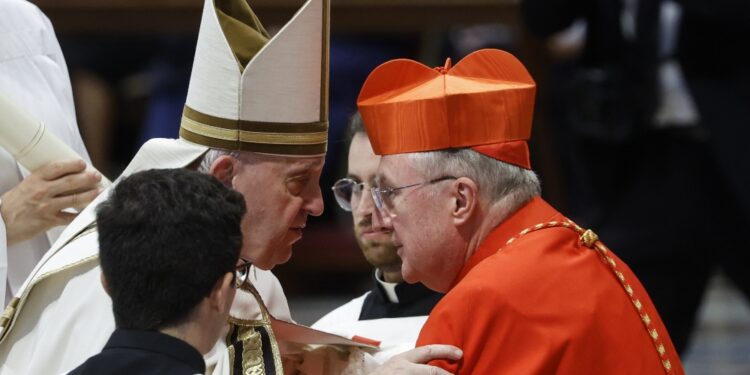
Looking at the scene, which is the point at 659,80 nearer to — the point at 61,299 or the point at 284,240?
the point at 284,240

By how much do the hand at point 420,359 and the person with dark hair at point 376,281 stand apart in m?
0.54

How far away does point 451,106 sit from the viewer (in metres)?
2.99

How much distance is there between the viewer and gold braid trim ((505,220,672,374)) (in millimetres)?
2969

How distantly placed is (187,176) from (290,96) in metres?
0.69

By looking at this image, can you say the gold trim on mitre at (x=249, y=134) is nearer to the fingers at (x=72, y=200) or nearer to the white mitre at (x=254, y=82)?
the white mitre at (x=254, y=82)

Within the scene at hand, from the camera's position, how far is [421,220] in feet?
9.95

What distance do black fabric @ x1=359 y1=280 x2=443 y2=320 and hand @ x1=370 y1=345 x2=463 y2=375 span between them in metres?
0.91

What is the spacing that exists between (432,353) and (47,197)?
110 cm

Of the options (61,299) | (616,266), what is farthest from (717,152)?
(61,299)

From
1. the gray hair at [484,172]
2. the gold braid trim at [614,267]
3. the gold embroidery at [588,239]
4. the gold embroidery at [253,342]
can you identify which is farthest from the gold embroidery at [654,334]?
the gold embroidery at [253,342]

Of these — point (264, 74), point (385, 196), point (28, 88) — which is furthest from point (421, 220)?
point (28, 88)

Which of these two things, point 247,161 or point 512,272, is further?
point 247,161

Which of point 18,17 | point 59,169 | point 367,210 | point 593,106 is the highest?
point 18,17

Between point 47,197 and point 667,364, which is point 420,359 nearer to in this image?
point 667,364
